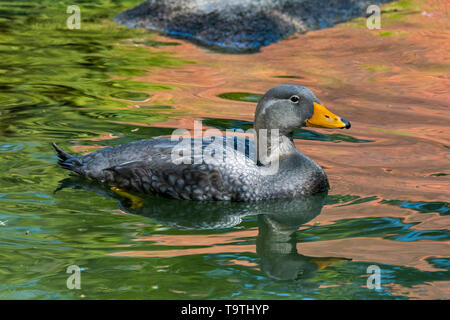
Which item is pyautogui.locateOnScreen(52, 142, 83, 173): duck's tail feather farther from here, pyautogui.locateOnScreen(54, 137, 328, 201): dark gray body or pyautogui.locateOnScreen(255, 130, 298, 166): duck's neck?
pyautogui.locateOnScreen(255, 130, 298, 166): duck's neck

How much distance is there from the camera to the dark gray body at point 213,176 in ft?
21.9

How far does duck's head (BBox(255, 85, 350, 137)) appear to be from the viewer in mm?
6742

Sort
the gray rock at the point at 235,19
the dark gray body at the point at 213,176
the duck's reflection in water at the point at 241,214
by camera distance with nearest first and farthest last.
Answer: the duck's reflection in water at the point at 241,214
the dark gray body at the point at 213,176
the gray rock at the point at 235,19

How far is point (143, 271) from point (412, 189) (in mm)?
2868

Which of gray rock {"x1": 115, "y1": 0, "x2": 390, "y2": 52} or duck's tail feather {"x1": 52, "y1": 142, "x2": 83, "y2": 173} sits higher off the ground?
gray rock {"x1": 115, "y1": 0, "x2": 390, "y2": 52}

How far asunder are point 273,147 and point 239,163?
1.27ft

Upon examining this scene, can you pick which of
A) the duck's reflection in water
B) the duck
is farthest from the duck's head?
the duck's reflection in water

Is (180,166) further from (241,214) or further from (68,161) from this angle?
(68,161)

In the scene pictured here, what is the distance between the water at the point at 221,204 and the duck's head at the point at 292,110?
0.69 metres

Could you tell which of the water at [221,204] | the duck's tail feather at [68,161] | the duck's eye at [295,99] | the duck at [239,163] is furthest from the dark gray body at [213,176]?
the duck's eye at [295,99]

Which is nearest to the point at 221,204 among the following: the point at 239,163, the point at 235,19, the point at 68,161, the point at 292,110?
the point at 239,163

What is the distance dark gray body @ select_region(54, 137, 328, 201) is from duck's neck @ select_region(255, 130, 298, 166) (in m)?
0.05

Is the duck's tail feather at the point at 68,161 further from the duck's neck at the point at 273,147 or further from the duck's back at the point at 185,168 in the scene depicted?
the duck's neck at the point at 273,147

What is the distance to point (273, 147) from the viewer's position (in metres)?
6.91
